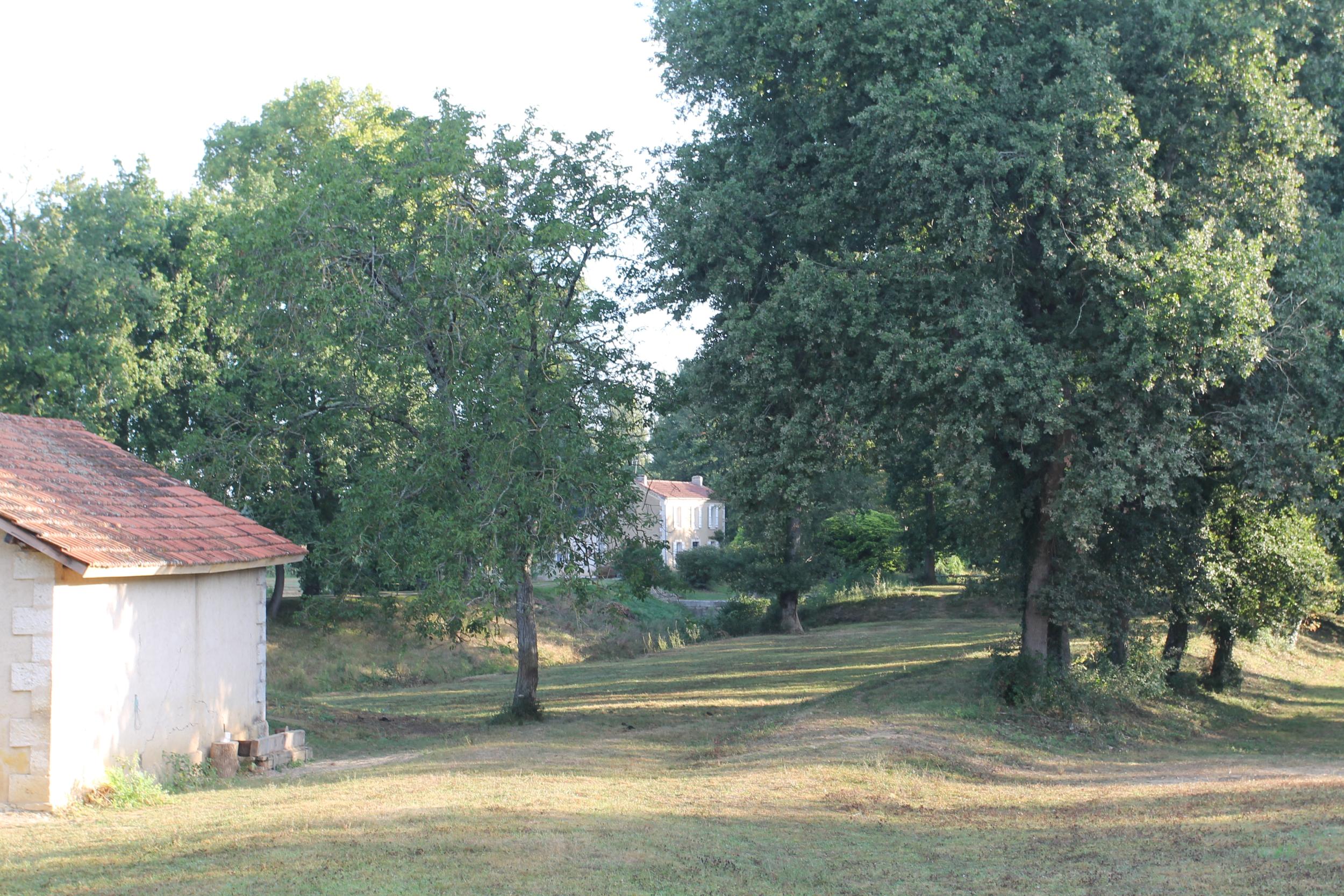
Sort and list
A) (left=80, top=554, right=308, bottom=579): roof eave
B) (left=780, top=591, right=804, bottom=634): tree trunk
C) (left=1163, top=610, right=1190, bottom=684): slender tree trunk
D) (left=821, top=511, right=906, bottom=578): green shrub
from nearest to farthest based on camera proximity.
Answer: (left=80, top=554, right=308, bottom=579): roof eave → (left=1163, top=610, right=1190, bottom=684): slender tree trunk → (left=780, top=591, right=804, bottom=634): tree trunk → (left=821, top=511, right=906, bottom=578): green shrub

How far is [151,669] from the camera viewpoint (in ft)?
42.2

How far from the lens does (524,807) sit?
10.5 m

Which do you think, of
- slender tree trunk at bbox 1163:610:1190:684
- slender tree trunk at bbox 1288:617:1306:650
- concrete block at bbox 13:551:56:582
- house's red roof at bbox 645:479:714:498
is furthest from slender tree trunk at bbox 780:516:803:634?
concrete block at bbox 13:551:56:582

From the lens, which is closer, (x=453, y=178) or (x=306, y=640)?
(x=453, y=178)

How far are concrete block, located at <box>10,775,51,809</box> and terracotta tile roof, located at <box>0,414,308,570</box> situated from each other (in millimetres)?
2279

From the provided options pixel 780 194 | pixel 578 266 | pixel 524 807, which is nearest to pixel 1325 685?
pixel 780 194

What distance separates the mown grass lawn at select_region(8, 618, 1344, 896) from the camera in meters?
8.14

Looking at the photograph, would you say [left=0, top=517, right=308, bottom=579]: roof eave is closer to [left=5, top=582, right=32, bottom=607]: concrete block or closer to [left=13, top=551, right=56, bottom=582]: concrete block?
[left=13, top=551, right=56, bottom=582]: concrete block

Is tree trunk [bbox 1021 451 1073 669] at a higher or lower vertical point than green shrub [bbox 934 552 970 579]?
higher

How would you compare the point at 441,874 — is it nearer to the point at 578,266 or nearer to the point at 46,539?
the point at 46,539

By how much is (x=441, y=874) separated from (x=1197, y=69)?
1533 cm

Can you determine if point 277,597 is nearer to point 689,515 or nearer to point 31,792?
point 31,792

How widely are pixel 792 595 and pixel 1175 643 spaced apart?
65.5 feet

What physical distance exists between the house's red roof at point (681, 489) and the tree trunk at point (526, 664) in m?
42.6
